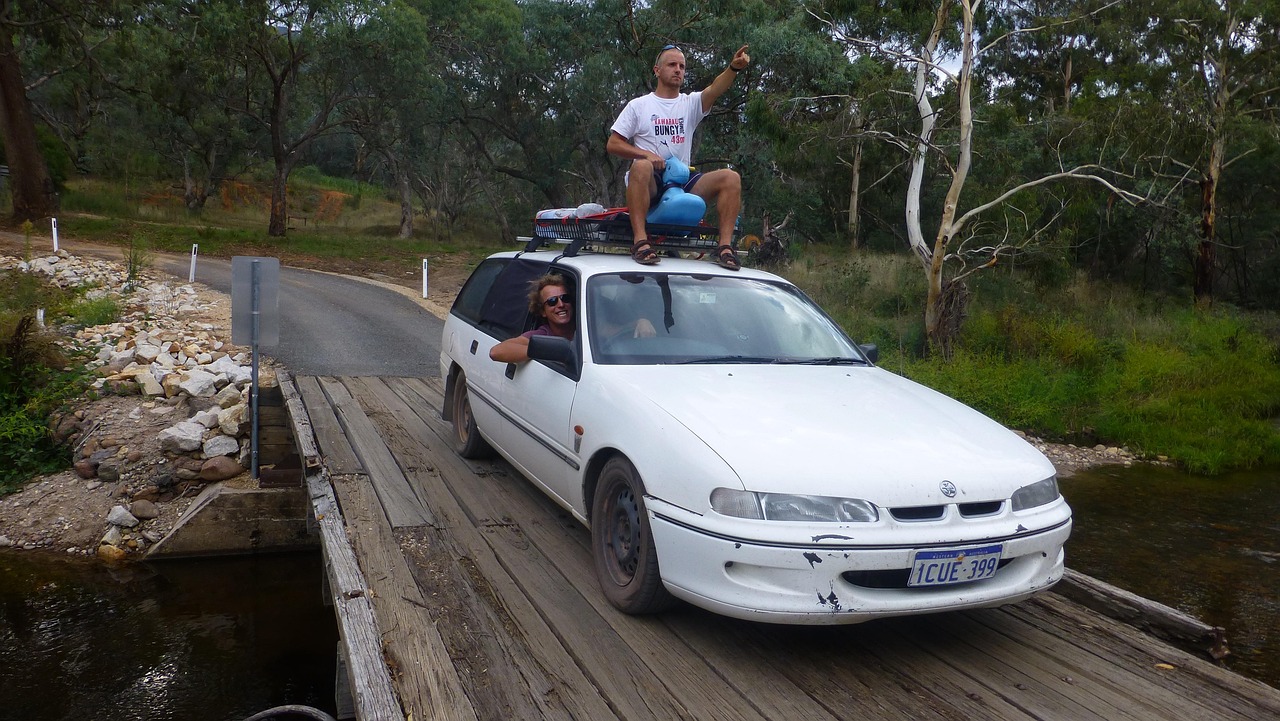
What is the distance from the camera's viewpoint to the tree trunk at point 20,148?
966 inches

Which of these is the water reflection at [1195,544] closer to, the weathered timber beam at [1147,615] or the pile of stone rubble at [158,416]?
the weathered timber beam at [1147,615]

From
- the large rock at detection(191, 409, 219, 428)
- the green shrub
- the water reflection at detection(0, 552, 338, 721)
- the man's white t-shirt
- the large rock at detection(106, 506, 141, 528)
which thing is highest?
the man's white t-shirt

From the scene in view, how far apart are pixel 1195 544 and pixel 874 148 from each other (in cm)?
1044

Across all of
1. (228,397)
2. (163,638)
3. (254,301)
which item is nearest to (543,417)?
(254,301)

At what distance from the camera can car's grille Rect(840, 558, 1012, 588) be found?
351cm

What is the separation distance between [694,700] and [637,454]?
103 centimetres

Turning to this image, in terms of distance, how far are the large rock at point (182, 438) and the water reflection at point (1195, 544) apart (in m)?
8.23

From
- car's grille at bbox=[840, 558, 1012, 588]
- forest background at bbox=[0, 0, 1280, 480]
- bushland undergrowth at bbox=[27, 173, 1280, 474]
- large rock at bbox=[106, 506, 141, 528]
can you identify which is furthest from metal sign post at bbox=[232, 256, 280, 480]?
bushland undergrowth at bbox=[27, 173, 1280, 474]

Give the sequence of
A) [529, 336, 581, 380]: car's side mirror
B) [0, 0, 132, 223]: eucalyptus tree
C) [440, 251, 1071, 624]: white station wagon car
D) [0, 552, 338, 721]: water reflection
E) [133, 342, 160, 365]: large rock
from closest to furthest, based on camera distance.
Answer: [440, 251, 1071, 624]: white station wagon car
[529, 336, 581, 380]: car's side mirror
[0, 552, 338, 721]: water reflection
[133, 342, 160, 365]: large rock
[0, 0, 132, 223]: eucalyptus tree

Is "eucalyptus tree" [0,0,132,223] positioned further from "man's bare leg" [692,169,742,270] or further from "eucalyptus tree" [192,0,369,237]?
"man's bare leg" [692,169,742,270]

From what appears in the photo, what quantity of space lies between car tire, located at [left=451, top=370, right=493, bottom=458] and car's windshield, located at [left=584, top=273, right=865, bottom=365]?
185 centimetres

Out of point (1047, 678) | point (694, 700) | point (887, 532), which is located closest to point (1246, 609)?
point (1047, 678)

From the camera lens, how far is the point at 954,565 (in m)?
3.56

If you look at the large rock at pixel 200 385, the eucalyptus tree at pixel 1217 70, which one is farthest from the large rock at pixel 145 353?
the eucalyptus tree at pixel 1217 70
